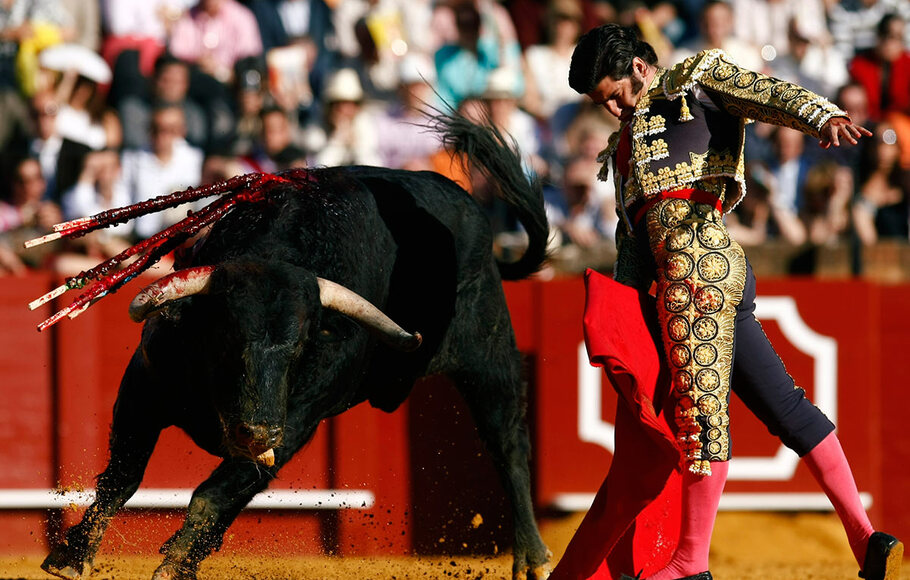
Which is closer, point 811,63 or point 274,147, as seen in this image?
point 274,147

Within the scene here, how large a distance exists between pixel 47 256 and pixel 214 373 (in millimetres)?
2809

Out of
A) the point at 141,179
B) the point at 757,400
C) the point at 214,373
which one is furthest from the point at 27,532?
the point at 757,400

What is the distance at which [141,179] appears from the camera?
20.6ft

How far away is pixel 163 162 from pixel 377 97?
1.26 m

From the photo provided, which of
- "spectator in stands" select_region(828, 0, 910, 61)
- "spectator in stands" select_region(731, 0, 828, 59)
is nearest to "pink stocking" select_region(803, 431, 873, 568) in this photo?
"spectator in stands" select_region(731, 0, 828, 59)

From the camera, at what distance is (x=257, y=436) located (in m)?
3.04

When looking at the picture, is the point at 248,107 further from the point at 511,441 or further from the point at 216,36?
→ the point at 511,441

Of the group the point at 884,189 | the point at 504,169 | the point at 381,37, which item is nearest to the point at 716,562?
the point at 504,169

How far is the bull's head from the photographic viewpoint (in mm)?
3088

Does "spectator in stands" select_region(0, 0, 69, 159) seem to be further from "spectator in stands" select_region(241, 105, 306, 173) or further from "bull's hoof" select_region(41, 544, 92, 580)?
"bull's hoof" select_region(41, 544, 92, 580)

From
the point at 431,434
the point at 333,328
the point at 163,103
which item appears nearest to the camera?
the point at 333,328

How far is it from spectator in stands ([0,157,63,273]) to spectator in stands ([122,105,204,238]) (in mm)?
384

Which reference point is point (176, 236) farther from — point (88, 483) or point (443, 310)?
point (88, 483)

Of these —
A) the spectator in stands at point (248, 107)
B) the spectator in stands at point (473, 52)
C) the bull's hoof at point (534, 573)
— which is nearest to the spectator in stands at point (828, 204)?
the spectator in stands at point (473, 52)
